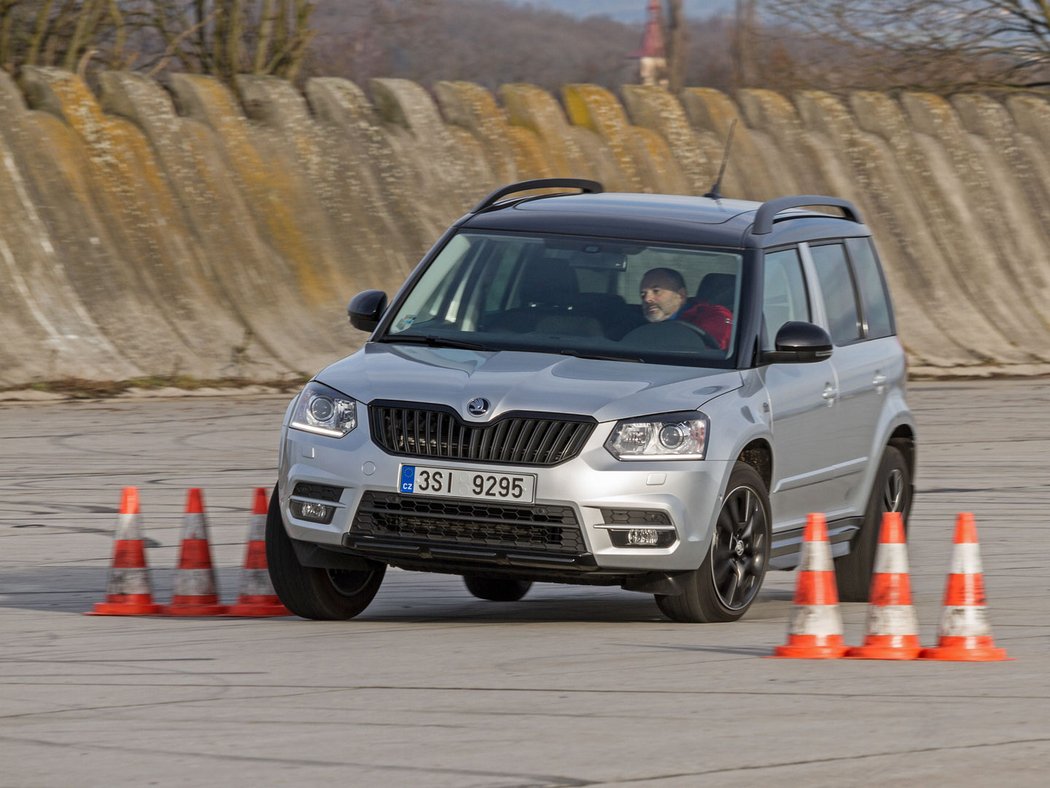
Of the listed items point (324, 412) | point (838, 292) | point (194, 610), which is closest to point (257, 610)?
point (194, 610)

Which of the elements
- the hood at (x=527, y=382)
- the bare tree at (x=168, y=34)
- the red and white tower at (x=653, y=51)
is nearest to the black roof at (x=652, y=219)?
the hood at (x=527, y=382)

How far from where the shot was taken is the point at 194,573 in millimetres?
8906

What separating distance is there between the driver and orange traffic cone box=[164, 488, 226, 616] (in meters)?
2.14

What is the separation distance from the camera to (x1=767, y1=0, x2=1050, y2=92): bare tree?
3584 cm

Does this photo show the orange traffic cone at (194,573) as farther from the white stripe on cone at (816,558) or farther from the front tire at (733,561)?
the white stripe on cone at (816,558)

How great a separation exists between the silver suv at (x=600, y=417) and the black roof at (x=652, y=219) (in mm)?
17

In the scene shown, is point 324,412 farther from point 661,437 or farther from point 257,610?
point 661,437

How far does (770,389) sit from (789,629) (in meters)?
1.44

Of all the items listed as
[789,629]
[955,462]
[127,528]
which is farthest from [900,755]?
[955,462]

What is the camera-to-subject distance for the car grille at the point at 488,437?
7.96 meters

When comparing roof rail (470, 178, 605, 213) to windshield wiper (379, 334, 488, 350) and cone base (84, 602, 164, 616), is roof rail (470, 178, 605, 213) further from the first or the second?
cone base (84, 602, 164, 616)

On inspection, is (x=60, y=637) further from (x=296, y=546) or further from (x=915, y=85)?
(x=915, y=85)

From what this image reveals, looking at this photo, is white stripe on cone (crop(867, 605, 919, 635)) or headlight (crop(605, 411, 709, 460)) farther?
headlight (crop(605, 411, 709, 460))

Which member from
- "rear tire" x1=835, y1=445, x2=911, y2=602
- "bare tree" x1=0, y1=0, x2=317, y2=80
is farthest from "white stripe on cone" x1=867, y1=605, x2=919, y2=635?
"bare tree" x1=0, y1=0, x2=317, y2=80
